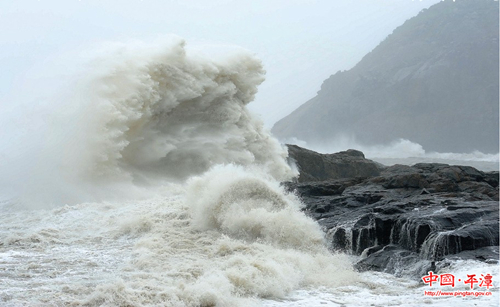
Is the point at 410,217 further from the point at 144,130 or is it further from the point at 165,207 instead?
the point at 144,130

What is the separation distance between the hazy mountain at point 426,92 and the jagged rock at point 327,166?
6518cm

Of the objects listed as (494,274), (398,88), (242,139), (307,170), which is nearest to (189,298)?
(494,274)

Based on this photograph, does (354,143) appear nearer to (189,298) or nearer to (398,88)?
(398,88)

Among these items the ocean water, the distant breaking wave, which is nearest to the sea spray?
the ocean water

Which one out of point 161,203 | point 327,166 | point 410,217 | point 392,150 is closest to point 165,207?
point 161,203

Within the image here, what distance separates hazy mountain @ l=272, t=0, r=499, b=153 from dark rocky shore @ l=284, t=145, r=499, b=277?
73727mm

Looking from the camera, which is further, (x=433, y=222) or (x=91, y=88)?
(x=91, y=88)

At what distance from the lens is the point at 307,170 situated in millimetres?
22844

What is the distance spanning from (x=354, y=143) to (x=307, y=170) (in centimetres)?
7398

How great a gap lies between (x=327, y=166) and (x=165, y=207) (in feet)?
37.8

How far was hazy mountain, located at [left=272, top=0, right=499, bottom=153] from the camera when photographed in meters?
88.6

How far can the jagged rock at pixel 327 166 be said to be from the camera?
22.6m

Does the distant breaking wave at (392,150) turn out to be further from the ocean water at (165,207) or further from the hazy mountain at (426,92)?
the ocean water at (165,207)

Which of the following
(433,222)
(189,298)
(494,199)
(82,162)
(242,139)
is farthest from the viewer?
(242,139)
